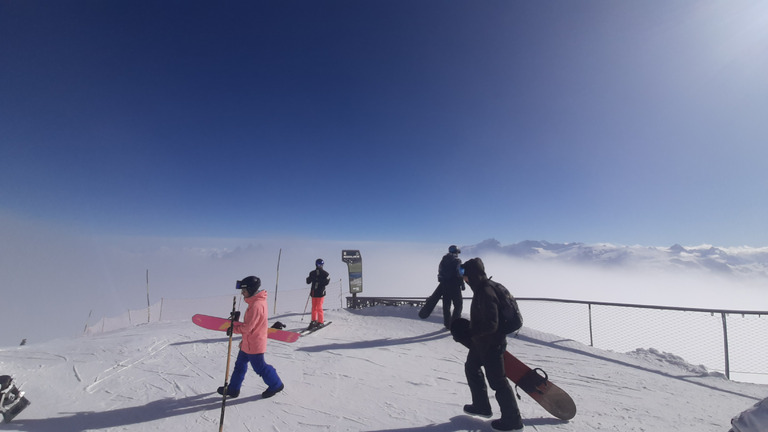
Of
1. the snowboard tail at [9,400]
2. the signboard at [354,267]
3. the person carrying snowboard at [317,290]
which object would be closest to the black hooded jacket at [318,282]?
the person carrying snowboard at [317,290]

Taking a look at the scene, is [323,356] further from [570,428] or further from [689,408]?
[689,408]

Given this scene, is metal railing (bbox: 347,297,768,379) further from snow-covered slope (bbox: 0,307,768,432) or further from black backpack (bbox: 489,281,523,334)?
black backpack (bbox: 489,281,523,334)

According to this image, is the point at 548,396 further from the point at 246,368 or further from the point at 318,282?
the point at 318,282

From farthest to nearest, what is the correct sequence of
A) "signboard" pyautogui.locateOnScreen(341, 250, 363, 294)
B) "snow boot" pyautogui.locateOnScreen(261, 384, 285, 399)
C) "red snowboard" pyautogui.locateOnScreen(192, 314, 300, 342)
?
1. "signboard" pyautogui.locateOnScreen(341, 250, 363, 294)
2. "red snowboard" pyautogui.locateOnScreen(192, 314, 300, 342)
3. "snow boot" pyautogui.locateOnScreen(261, 384, 285, 399)

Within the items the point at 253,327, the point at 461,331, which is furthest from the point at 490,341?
the point at 253,327

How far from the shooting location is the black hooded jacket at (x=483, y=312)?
3.19 m

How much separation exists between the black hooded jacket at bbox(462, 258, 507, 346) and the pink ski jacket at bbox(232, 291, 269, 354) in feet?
9.17

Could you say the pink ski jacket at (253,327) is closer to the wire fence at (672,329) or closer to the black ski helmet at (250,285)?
the black ski helmet at (250,285)

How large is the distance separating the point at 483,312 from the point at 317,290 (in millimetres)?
6001

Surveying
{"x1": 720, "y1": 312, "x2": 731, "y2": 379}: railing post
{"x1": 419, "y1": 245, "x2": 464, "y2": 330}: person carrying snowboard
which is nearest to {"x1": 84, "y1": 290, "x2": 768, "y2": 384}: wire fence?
{"x1": 720, "y1": 312, "x2": 731, "y2": 379}: railing post

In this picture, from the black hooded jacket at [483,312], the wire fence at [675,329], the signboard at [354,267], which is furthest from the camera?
the signboard at [354,267]

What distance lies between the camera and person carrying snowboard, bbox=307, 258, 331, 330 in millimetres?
8320

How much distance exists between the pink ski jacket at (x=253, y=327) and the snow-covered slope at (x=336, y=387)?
0.78m

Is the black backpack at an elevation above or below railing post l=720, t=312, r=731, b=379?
above
